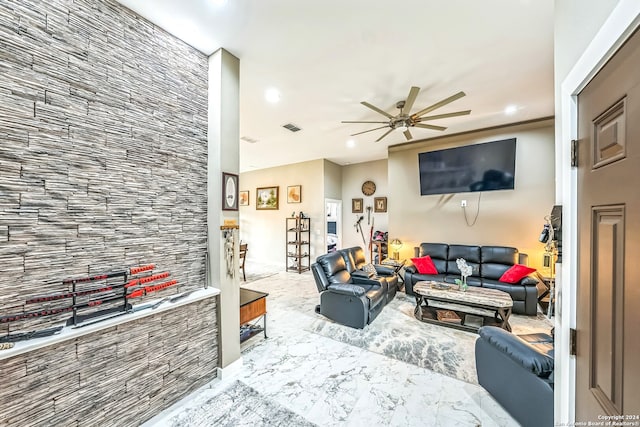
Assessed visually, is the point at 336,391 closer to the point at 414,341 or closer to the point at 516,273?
the point at 414,341

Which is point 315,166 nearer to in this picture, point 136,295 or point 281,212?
point 281,212

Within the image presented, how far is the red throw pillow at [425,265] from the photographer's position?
4.45m

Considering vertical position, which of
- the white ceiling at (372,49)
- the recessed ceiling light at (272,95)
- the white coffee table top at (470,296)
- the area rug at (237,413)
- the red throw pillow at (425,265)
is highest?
the white ceiling at (372,49)

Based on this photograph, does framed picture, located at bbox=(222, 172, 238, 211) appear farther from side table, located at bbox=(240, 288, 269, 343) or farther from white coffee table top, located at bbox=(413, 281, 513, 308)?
white coffee table top, located at bbox=(413, 281, 513, 308)

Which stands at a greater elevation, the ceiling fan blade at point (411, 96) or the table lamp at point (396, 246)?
the ceiling fan blade at point (411, 96)

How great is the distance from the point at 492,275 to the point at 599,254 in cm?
408

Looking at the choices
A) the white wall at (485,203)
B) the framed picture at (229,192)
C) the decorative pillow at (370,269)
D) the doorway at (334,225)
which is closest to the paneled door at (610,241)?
the framed picture at (229,192)

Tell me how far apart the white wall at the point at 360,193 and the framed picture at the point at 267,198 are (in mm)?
2158

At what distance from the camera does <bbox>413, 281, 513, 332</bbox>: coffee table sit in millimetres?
3029

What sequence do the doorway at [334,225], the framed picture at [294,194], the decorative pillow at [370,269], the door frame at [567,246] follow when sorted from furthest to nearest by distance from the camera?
the doorway at [334,225] → the framed picture at [294,194] → the decorative pillow at [370,269] → the door frame at [567,246]

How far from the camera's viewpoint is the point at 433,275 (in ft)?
14.4

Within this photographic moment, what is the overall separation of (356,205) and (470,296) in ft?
14.3

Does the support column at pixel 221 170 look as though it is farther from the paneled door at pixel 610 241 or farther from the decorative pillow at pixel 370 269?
the decorative pillow at pixel 370 269

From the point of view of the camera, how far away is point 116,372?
1628 millimetres
